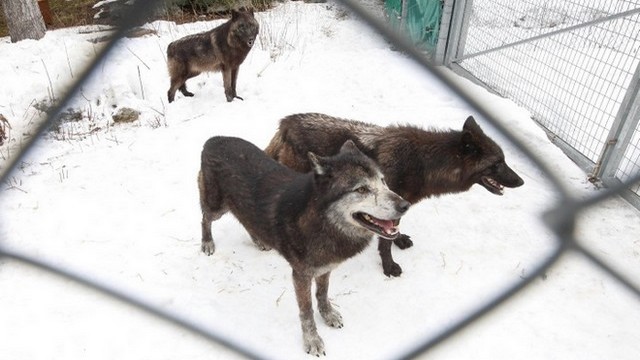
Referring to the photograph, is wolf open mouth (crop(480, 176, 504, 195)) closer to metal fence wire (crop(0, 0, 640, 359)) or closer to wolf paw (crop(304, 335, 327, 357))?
metal fence wire (crop(0, 0, 640, 359))

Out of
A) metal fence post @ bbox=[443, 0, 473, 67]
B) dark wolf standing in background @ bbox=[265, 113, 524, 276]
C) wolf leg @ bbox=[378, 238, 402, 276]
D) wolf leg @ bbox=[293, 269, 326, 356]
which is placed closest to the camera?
wolf leg @ bbox=[293, 269, 326, 356]

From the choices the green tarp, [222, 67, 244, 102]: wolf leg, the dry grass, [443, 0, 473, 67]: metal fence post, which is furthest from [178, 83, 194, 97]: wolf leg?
[443, 0, 473, 67]: metal fence post

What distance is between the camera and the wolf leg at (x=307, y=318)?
2.95 m

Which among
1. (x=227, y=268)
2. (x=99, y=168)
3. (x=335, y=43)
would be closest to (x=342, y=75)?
(x=335, y=43)

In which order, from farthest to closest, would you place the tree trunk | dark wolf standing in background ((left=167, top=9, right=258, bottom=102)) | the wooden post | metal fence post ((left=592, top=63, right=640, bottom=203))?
the wooden post
the tree trunk
dark wolf standing in background ((left=167, top=9, right=258, bottom=102))
metal fence post ((left=592, top=63, right=640, bottom=203))

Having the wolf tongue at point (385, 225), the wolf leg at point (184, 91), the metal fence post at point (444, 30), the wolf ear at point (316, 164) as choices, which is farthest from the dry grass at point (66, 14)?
the wolf tongue at point (385, 225)

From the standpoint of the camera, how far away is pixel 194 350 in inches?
121

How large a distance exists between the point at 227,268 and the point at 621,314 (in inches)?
122

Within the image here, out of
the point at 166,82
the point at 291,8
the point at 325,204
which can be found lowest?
the point at 166,82

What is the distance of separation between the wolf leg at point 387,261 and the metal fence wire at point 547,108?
671mm

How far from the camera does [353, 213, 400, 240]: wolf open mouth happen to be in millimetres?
2522

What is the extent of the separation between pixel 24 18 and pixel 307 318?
9.39m

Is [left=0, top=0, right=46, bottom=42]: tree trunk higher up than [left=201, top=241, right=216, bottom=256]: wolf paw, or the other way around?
[left=0, top=0, right=46, bottom=42]: tree trunk

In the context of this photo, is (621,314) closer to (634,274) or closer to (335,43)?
(634,274)
